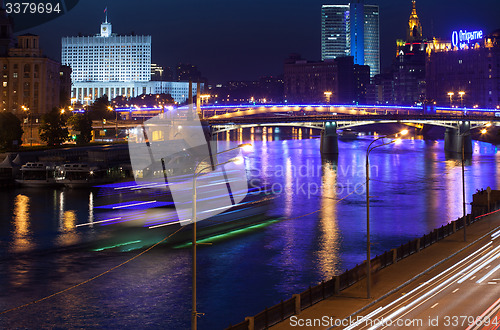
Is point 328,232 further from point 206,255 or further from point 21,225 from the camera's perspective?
point 21,225

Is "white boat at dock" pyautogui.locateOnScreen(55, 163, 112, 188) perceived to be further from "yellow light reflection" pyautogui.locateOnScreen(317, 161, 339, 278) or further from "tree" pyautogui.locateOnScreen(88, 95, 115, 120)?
"tree" pyautogui.locateOnScreen(88, 95, 115, 120)

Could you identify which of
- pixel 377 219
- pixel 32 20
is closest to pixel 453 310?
pixel 377 219

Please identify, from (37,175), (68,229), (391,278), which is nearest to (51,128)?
(37,175)

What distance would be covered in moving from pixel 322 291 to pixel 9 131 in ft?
226

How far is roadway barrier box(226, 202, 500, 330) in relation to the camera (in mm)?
20891

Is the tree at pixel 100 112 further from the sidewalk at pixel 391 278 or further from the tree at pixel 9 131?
the sidewalk at pixel 391 278

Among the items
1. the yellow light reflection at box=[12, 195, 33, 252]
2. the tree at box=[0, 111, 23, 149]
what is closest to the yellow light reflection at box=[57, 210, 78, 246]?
the yellow light reflection at box=[12, 195, 33, 252]

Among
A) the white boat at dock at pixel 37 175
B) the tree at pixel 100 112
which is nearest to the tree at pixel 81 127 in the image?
the tree at pixel 100 112

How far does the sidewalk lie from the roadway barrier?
0.66 feet

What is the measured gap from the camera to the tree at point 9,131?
274 ft

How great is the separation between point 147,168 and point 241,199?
94.6 ft

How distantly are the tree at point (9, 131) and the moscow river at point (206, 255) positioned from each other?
15.4 m

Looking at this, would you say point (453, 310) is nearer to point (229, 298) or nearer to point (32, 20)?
point (229, 298)

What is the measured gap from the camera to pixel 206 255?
3875 cm
